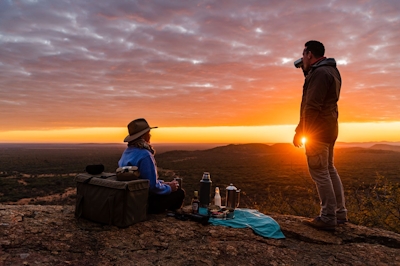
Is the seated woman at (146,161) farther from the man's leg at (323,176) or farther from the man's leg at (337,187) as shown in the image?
the man's leg at (337,187)

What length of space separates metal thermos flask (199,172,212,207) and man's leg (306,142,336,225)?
1786 millimetres

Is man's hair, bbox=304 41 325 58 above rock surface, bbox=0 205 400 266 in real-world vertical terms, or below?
above

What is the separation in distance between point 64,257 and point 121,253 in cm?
56

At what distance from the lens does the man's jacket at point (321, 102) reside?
12.7 ft

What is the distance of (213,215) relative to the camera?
457 centimetres

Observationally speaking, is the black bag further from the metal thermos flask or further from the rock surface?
the metal thermos flask

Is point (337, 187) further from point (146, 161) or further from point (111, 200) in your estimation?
point (111, 200)

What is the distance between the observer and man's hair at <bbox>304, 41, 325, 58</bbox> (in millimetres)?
4094

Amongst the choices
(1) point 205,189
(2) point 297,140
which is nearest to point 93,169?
(1) point 205,189

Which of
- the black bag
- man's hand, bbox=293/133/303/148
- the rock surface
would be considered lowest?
the rock surface

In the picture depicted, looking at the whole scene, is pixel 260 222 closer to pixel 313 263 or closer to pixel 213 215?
pixel 213 215

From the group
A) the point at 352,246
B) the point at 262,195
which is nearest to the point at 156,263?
the point at 352,246

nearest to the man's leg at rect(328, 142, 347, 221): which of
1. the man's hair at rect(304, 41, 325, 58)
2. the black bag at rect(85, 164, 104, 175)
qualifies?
the man's hair at rect(304, 41, 325, 58)

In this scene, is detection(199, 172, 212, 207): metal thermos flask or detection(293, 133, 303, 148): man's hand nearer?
detection(293, 133, 303, 148): man's hand
